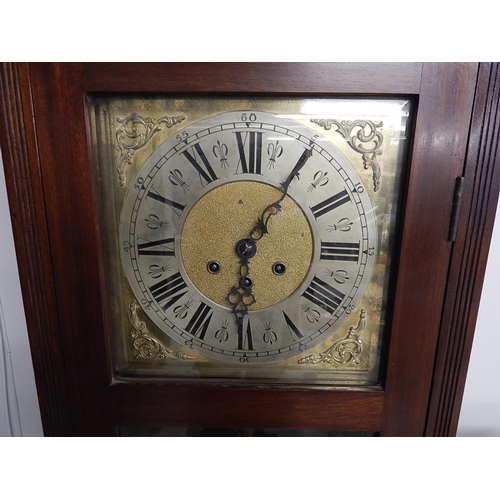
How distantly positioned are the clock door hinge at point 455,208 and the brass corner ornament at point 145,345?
1.57 ft

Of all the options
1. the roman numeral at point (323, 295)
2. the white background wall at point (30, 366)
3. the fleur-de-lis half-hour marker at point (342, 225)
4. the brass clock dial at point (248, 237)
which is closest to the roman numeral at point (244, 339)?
the brass clock dial at point (248, 237)

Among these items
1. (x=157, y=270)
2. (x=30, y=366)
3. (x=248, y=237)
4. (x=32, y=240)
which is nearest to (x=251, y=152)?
(x=248, y=237)

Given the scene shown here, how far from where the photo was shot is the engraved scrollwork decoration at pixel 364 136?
54 centimetres

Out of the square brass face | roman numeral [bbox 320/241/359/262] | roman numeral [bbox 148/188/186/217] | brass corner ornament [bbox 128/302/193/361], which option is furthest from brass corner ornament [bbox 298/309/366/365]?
roman numeral [bbox 148/188/186/217]

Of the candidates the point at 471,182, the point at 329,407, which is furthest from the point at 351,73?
the point at 329,407

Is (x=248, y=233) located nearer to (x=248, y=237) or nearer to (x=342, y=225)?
(x=248, y=237)

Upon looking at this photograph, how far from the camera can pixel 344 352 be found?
0.62 m

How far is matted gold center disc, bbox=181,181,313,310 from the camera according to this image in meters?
0.56

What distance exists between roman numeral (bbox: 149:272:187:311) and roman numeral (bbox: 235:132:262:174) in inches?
8.3

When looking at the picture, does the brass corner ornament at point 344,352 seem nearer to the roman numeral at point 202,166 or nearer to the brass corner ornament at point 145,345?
the brass corner ornament at point 145,345

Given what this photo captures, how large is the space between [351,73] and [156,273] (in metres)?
0.43

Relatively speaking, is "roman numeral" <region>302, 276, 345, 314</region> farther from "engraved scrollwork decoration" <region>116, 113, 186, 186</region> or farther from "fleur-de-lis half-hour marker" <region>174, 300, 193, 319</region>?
"engraved scrollwork decoration" <region>116, 113, 186, 186</region>

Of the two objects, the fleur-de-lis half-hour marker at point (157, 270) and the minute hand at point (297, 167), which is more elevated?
the minute hand at point (297, 167)

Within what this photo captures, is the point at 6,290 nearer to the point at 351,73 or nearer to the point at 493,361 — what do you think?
the point at 351,73
